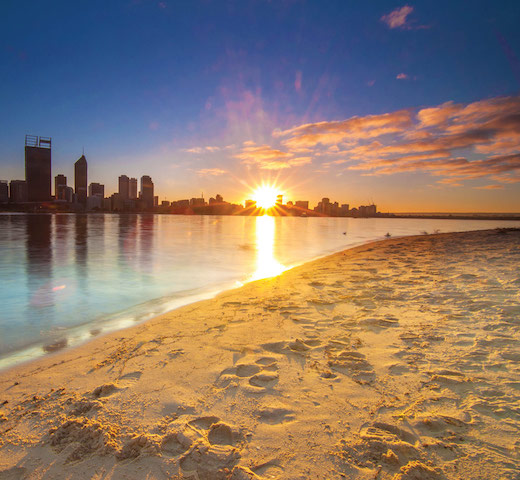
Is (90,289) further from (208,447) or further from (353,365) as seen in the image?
(353,365)

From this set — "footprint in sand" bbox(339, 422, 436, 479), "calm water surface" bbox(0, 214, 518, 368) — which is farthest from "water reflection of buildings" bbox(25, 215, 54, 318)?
"footprint in sand" bbox(339, 422, 436, 479)

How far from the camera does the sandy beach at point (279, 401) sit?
226cm

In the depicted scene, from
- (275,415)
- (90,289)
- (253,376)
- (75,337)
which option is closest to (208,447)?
(275,415)

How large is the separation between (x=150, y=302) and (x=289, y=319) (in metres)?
4.36

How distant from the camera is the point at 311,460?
2.29 metres

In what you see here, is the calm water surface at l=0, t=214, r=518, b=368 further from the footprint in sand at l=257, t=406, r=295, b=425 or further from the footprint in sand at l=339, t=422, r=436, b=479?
the footprint in sand at l=339, t=422, r=436, b=479

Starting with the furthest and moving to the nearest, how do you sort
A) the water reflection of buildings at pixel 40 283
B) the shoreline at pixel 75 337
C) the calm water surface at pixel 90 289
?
the water reflection of buildings at pixel 40 283, the calm water surface at pixel 90 289, the shoreline at pixel 75 337

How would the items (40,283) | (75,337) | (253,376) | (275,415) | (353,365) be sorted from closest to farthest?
1. (275,415)
2. (253,376)
3. (353,365)
4. (75,337)
5. (40,283)

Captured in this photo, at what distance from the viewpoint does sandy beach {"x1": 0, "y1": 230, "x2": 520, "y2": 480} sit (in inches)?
89.0

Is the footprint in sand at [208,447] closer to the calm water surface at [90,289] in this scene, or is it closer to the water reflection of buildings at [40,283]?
the calm water surface at [90,289]

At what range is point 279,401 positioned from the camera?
3.05m

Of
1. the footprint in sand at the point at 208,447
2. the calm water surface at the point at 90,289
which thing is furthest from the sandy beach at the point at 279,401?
the calm water surface at the point at 90,289

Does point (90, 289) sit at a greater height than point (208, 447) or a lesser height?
lesser

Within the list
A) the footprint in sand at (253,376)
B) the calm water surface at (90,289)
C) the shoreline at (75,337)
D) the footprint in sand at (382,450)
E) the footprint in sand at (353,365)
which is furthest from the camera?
the calm water surface at (90,289)
